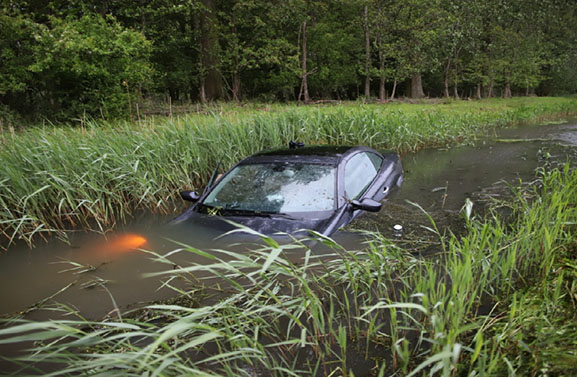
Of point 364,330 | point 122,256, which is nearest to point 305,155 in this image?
point 122,256

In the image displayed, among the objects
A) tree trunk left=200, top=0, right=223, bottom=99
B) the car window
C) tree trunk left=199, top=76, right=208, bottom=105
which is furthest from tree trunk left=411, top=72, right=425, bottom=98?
the car window

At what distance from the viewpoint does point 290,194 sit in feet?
12.5

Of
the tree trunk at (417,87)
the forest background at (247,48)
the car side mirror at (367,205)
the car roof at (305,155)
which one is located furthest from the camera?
the tree trunk at (417,87)

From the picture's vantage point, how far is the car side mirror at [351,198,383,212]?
12.1 ft

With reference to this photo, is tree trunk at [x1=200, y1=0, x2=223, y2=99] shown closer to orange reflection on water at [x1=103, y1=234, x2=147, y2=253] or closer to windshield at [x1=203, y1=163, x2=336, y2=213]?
orange reflection on water at [x1=103, y1=234, x2=147, y2=253]

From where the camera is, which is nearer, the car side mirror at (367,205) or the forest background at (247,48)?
the car side mirror at (367,205)

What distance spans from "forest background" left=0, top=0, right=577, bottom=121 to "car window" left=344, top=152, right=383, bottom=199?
4.59 metres

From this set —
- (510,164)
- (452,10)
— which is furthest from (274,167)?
(452,10)

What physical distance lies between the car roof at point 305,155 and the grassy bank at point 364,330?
1606mm

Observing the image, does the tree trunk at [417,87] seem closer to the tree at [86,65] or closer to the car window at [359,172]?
the tree at [86,65]

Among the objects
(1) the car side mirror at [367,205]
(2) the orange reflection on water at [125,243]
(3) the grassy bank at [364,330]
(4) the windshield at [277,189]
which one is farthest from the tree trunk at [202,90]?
(3) the grassy bank at [364,330]

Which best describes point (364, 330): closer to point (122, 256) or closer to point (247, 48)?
point (122, 256)

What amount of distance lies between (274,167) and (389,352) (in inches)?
97.7

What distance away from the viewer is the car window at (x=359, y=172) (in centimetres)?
420
